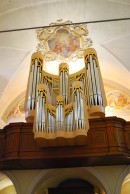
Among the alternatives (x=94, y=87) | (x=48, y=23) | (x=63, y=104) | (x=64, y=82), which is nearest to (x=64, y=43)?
(x=48, y=23)

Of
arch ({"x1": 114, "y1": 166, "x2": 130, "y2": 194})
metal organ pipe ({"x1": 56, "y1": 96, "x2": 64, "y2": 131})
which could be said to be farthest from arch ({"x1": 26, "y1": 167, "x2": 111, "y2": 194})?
metal organ pipe ({"x1": 56, "y1": 96, "x2": 64, "y2": 131})

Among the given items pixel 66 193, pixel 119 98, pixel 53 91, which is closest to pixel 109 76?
pixel 119 98

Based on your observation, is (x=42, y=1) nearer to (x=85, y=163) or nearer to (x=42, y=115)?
(x=42, y=115)

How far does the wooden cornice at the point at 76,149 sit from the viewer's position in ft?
25.5

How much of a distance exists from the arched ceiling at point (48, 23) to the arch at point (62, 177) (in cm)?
390

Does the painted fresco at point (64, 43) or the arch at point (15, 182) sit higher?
the painted fresco at point (64, 43)

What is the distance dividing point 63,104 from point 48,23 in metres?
3.74

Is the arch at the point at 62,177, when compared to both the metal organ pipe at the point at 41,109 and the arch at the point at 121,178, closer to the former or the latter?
the arch at the point at 121,178

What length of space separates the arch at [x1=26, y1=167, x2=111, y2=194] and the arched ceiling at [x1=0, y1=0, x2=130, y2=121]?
3.90 meters

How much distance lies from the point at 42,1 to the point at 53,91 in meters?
3.20

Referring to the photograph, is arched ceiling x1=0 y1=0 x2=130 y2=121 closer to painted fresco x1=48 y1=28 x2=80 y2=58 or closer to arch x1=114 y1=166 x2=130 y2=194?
painted fresco x1=48 y1=28 x2=80 y2=58

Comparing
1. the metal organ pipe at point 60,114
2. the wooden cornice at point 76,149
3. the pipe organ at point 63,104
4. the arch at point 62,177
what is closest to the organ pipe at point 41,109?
the pipe organ at point 63,104

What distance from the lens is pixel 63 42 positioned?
34.7 ft

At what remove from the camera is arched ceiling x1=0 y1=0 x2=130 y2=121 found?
923 centimetres
